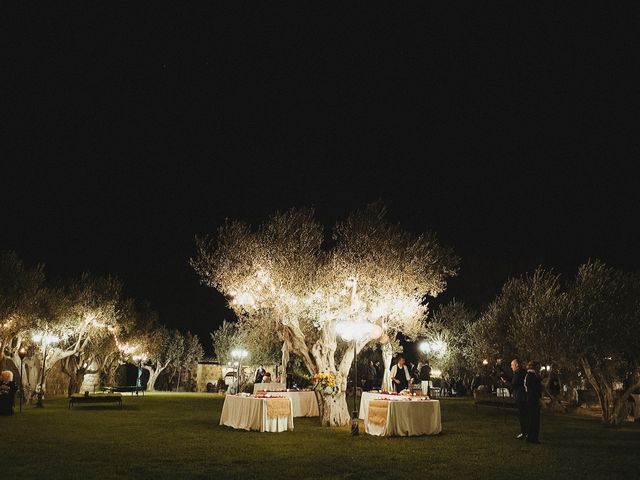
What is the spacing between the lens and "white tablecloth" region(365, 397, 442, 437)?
50.3 ft

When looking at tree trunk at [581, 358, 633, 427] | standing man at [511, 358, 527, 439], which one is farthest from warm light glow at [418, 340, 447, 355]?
standing man at [511, 358, 527, 439]

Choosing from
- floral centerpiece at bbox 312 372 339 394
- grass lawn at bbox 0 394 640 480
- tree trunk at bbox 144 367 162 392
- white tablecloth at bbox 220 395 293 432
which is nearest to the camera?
grass lawn at bbox 0 394 640 480

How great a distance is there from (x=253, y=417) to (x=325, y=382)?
2559 millimetres

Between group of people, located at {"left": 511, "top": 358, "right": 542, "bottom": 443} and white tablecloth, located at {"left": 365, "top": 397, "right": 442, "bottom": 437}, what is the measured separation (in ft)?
6.94

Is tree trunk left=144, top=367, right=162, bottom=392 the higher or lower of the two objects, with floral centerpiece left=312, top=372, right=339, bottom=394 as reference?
lower

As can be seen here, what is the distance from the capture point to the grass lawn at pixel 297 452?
33.9ft

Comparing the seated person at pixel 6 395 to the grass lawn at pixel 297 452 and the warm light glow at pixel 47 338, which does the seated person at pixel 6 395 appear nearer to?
the grass lawn at pixel 297 452

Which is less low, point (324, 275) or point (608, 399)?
point (324, 275)

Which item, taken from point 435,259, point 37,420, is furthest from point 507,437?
point 37,420

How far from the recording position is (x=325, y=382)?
18.0 meters

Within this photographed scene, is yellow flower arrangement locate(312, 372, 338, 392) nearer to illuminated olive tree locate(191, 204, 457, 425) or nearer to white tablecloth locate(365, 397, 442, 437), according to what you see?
illuminated olive tree locate(191, 204, 457, 425)

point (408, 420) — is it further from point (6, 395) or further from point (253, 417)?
point (6, 395)

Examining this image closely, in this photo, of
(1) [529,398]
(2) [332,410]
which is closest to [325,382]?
(2) [332,410]

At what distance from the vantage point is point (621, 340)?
20.7 meters
